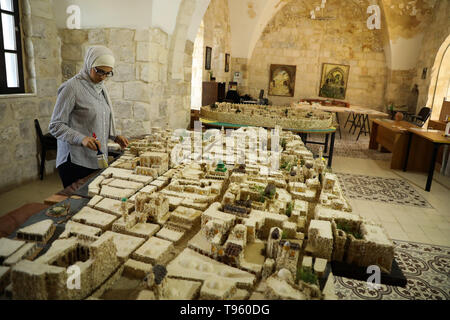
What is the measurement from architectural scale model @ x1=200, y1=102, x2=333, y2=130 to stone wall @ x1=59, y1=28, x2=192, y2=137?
183 cm

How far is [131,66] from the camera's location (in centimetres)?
516

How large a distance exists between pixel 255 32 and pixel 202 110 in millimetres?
7457

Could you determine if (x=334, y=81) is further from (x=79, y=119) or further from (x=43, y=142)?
(x=79, y=119)

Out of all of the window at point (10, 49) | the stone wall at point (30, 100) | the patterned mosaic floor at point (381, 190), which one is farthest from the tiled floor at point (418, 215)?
the window at point (10, 49)

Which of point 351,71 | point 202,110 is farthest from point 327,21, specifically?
point 202,110

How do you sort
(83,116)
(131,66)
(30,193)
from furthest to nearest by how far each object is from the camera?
(131,66) < (30,193) < (83,116)

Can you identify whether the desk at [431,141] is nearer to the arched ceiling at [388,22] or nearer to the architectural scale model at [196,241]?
the architectural scale model at [196,241]

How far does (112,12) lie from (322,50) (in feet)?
36.3

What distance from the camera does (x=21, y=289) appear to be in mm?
1286

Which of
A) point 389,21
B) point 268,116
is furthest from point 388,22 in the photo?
point 268,116

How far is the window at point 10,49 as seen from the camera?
4.63m

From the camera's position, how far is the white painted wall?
4.89m

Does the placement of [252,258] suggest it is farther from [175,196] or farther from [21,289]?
[21,289]

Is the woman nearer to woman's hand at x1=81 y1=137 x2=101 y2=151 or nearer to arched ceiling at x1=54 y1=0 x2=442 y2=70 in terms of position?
woman's hand at x1=81 y1=137 x2=101 y2=151
